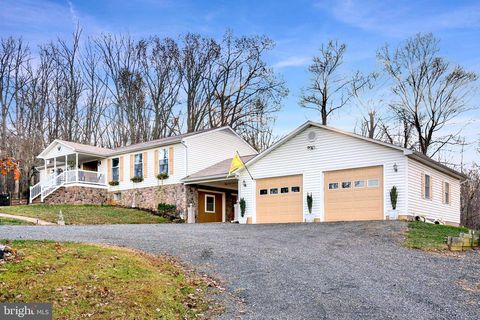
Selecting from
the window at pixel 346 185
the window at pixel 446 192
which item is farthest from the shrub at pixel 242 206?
the window at pixel 446 192

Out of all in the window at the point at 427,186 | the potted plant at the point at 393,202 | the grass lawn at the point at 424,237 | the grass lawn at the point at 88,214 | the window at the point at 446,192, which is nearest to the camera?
the grass lawn at the point at 424,237

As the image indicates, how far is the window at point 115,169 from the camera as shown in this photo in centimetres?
3180

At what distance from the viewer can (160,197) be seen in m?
29.0

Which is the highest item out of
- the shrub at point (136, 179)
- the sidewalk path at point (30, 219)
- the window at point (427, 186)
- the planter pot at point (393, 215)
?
the shrub at point (136, 179)

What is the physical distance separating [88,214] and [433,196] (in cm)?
1680

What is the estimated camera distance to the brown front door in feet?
94.0

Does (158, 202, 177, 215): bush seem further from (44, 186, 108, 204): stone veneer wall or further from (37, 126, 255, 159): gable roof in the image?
(44, 186, 108, 204): stone veneer wall

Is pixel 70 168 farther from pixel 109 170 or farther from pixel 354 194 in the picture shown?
pixel 354 194

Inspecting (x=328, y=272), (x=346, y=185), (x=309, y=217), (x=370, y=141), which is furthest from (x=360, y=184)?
(x=328, y=272)

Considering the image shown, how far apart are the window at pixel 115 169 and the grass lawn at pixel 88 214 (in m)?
3.18

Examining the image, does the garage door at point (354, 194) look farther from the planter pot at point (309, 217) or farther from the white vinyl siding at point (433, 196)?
the white vinyl siding at point (433, 196)

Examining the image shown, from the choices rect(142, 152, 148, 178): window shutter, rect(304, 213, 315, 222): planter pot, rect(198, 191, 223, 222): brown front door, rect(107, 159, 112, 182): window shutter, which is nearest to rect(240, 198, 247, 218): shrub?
rect(304, 213, 315, 222): planter pot

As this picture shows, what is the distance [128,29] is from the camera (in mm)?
46562

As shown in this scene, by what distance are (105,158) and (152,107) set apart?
12190 mm
